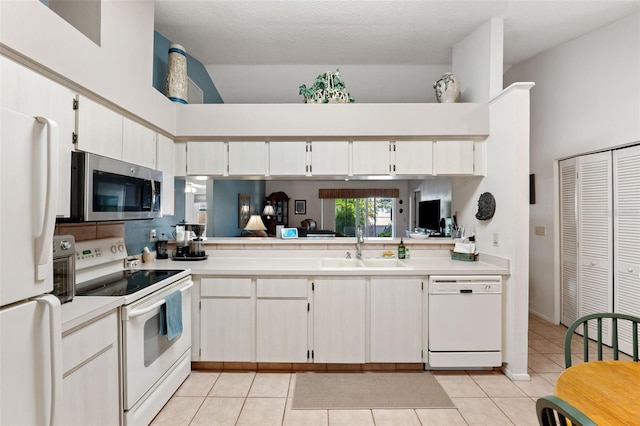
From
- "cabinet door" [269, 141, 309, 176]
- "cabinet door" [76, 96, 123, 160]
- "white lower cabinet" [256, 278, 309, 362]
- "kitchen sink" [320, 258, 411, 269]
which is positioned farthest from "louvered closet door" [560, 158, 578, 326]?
"cabinet door" [76, 96, 123, 160]

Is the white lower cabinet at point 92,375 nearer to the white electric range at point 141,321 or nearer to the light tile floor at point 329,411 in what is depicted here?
the white electric range at point 141,321

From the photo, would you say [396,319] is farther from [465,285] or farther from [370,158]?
[370,158]

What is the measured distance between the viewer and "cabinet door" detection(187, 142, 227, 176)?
3.06 meters

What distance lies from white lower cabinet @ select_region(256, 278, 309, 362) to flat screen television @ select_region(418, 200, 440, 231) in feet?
11.8

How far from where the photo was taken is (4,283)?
92 cm

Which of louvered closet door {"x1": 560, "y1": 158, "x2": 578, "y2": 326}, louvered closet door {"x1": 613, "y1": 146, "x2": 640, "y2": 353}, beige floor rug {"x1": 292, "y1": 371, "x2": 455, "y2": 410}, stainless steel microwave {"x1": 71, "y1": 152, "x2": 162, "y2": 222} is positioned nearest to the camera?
stainless steel microwave {"x1": 71, "y1": 152, "x2": 162, "y2": 222}

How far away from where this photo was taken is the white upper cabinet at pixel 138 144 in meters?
2.26

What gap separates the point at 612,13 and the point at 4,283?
461 cm

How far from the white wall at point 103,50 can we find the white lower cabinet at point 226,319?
4.79 feet

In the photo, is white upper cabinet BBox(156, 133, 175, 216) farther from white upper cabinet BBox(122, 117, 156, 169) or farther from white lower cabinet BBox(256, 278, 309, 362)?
white lower cabinet BBox(256, 278, 309, 362)

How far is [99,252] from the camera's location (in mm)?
2234

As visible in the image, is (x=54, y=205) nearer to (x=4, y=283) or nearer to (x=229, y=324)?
(x=4, y=283)

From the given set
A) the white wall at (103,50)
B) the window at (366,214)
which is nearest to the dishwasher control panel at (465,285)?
the white wall at (103,50)

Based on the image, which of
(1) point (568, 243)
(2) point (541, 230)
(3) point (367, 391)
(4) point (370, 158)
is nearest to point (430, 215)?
(2) point (541, 230)
